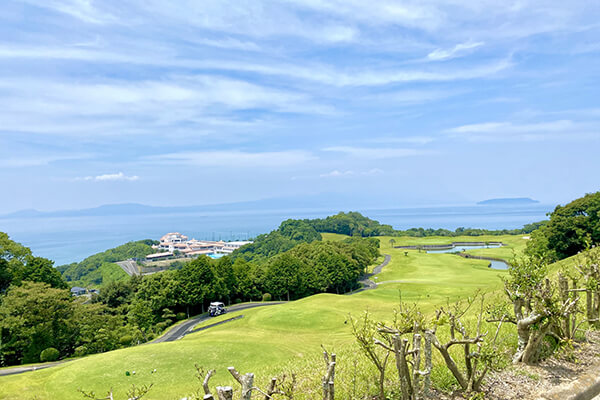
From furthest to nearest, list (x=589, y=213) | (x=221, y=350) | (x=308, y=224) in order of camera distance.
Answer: (x=308, y=224)
(x=589, y=213)
(x=221, y=350)

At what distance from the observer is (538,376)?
19.6 feet

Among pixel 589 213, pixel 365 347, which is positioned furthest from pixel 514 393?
pixel 589 213

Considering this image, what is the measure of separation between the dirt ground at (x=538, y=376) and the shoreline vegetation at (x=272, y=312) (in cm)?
21

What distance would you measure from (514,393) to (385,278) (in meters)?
56.8

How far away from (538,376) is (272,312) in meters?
25.7

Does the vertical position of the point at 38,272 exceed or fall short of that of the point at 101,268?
it exceeds it

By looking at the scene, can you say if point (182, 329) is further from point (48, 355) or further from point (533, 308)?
point (533, 308)

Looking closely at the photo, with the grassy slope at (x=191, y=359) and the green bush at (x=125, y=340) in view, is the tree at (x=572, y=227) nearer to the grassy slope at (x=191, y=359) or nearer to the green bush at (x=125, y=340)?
the grassy slope at (x=191, y=359)

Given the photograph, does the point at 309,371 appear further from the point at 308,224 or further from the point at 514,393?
the point at 308,224

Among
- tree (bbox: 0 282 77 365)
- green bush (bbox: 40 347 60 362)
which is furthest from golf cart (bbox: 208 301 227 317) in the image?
green bush (bbox: 40 347 60 362)

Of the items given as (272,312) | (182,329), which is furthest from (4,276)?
(272,312)

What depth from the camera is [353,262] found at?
188 feet

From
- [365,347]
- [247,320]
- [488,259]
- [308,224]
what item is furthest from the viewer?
[308,224]

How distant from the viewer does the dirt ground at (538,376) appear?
554 centimetres
